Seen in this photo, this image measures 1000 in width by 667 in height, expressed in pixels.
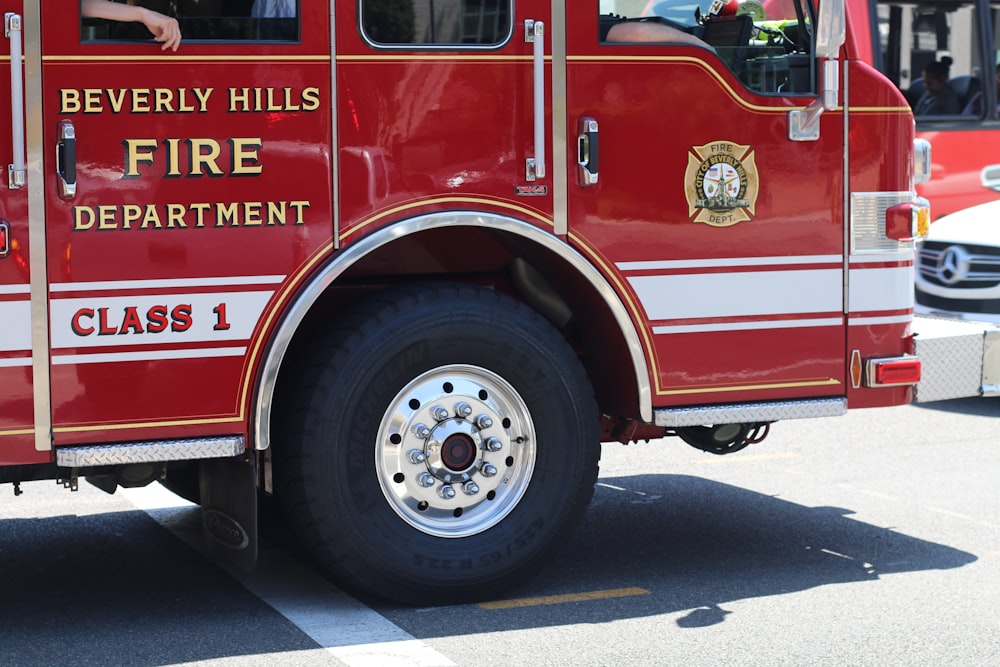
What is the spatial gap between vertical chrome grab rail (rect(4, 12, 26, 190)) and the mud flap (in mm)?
1245

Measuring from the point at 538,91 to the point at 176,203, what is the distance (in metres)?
1.31

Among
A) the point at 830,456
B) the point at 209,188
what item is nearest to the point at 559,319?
the point at 209,188

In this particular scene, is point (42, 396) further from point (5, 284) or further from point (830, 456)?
point (830, 456)

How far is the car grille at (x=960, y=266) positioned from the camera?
10328 mm

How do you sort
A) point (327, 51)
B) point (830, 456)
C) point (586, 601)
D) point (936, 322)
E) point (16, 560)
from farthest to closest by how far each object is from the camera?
point (830, 456) → point (936, 322) → point (16, 560) → point (586, 601) → point (327, 51)

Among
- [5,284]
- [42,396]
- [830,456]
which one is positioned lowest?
[830,456]

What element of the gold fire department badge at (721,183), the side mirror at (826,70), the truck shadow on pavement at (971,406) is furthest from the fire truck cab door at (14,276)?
the truck shadow on pavement at (971,406)

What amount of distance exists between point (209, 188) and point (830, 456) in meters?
4.55

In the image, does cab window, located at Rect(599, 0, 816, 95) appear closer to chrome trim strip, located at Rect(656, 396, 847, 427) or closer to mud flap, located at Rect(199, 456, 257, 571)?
chrome trim strip, located at Rect(656, 396, 847, 427)

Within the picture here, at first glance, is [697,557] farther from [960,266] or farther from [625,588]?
[960,266]

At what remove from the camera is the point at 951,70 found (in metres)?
12.0

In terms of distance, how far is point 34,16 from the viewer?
4.78m

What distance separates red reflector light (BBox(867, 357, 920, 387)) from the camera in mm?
5973

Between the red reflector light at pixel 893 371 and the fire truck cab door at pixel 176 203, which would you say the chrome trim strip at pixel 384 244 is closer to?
the fire truck cab door at pixel 176 203
